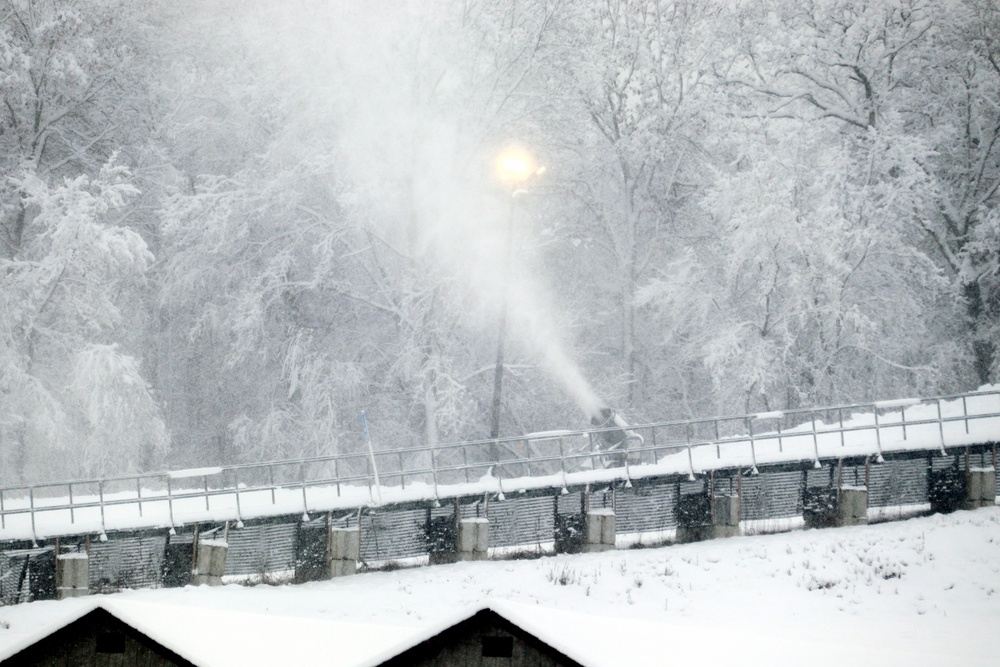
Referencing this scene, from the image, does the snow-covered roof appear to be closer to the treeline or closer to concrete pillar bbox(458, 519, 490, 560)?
concrete pillar bbox(458, 519, 490, 560)

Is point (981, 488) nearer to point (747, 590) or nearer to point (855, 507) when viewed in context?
point (855, 507)

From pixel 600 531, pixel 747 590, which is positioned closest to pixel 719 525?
pixel 600 531

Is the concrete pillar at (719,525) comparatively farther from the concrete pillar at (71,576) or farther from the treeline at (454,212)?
the concrete pillar at (71,576)

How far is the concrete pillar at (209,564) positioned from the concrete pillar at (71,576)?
160 cm

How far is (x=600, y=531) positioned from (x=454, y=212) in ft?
42.0

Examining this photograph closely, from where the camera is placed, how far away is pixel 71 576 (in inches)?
619

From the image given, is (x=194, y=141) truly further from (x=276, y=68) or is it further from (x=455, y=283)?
(x=455, y=283)

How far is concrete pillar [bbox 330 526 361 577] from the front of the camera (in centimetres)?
1738

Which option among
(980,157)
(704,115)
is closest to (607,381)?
(704,115)

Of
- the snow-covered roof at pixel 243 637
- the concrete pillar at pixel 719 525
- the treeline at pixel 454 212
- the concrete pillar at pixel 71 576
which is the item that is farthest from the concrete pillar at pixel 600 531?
the snow-covered roof at pixel 243 637

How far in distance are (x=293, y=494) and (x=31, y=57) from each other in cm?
1348

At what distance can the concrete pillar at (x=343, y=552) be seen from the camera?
17.4 metres

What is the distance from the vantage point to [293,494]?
20.7 metres

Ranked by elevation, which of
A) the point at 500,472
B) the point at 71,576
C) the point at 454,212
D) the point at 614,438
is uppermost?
the point at 454,212
